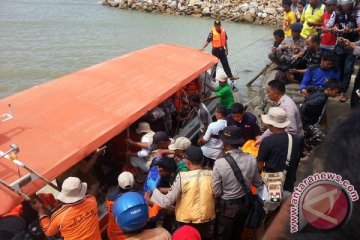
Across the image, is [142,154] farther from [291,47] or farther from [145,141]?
[291,47]

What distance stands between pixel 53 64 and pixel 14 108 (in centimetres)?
1231

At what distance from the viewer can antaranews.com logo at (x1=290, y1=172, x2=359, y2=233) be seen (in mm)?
893

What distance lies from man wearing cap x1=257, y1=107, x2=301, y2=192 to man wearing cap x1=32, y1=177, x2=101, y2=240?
2003 millimetres

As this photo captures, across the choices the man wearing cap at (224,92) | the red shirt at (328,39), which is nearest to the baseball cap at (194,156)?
the man wearing cap at (224,92)

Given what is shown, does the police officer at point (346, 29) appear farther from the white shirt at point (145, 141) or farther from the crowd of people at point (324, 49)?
the white shirt at point (145, 141)

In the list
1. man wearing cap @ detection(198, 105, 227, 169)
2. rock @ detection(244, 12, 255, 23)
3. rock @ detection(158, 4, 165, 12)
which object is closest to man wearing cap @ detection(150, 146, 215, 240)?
man wearing cap @ detection(198, 105, 227, 169)

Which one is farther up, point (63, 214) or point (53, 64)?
point (63, 214)

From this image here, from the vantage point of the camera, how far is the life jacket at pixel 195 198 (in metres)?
3.65

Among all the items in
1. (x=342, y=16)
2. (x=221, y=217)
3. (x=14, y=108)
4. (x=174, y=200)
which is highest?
(x=342, y=16)

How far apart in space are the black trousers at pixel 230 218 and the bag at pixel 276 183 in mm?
352

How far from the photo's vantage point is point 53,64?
15867mm

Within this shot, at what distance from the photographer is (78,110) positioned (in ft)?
14.7

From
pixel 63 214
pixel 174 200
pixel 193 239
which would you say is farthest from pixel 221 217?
pixel 63 214

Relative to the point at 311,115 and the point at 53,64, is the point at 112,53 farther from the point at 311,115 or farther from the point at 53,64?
the point at 311,115
